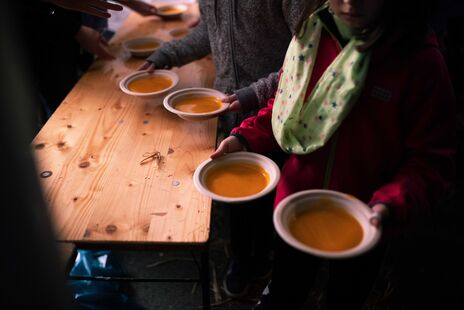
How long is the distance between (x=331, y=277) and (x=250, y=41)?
932 millimetres

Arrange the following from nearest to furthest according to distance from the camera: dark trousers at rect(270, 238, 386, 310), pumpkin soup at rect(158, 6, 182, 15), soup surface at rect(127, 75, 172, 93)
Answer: dark trousers at rect(270, 238, 386, 310), soup surface at rect(127, 75, 172, 93), pumpkin soup at rect(158, 6, 182, 15)

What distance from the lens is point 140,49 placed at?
221cm

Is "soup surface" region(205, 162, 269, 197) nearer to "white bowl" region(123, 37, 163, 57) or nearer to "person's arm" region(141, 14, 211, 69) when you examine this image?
"person's arm" region(141, 14, 211, 69)

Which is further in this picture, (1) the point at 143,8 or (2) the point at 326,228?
(1) the point at 143,8

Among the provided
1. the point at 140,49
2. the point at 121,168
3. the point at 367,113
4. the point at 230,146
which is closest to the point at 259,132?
the point at 230,146

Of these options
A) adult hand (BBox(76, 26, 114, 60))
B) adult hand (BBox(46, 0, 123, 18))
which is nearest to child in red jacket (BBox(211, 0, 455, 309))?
adult hand (BBox(46, 0, 123, 18))

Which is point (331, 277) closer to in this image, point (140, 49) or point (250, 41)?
point (250, 41)

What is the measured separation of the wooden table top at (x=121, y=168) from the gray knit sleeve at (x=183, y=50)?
0.35 ft

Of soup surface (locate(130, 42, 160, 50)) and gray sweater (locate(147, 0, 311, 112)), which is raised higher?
gray sweater (locate(147, 0, 311, 112))

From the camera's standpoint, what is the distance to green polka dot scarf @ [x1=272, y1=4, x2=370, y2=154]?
0.97m

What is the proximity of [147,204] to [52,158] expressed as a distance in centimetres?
45

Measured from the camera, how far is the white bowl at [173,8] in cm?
268

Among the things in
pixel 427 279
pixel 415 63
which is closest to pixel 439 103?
pixel 415 63

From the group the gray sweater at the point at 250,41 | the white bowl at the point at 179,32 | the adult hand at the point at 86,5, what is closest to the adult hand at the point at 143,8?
the white bowl at the point at 179,32
